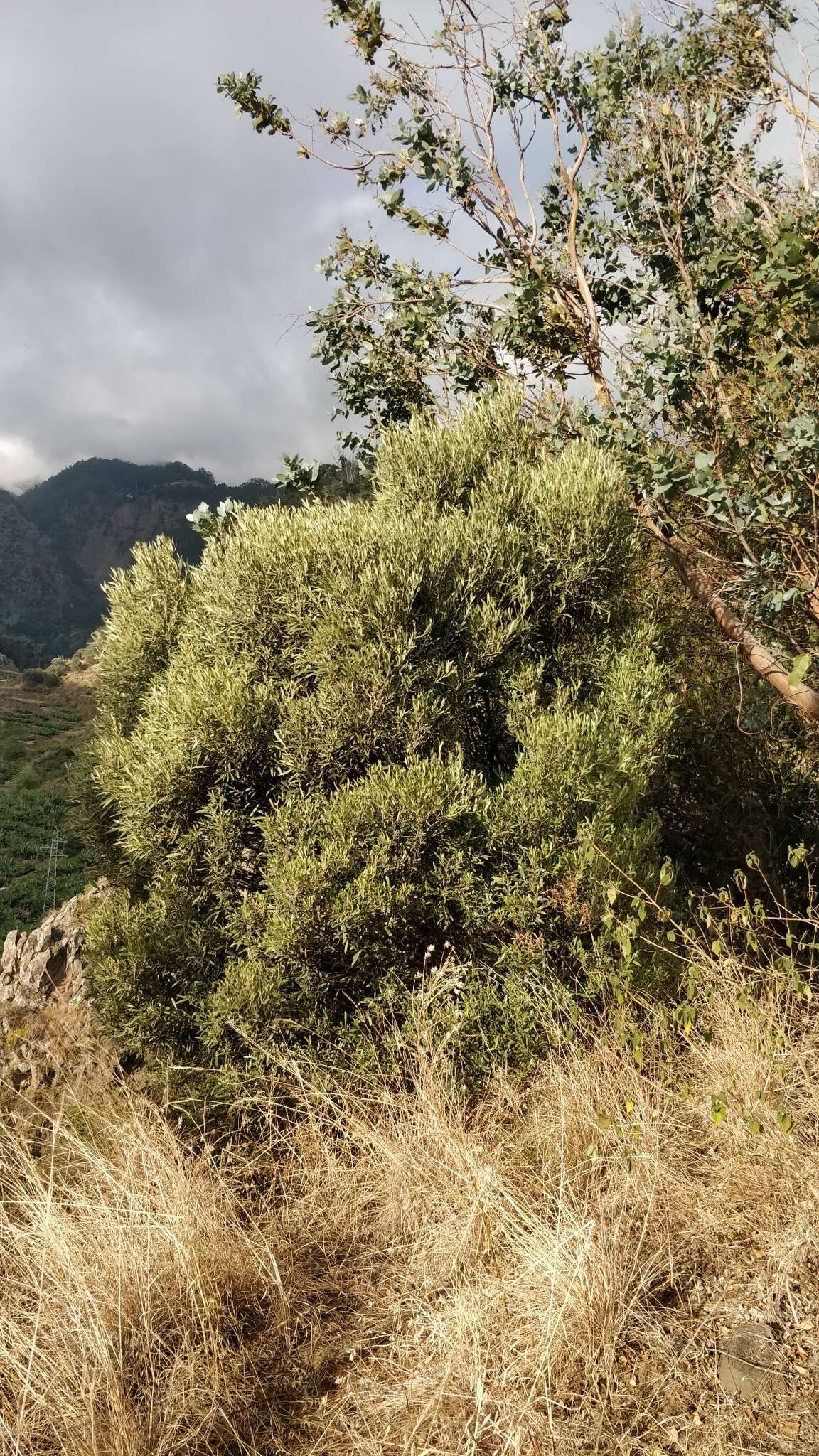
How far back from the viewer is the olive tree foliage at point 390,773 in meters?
4.94

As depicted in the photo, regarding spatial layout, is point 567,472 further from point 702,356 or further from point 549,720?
point 549,720

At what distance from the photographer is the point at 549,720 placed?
5.25m

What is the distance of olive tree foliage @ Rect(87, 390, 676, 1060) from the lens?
195 inches

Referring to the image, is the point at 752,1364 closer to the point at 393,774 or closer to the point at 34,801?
the point at 393,774

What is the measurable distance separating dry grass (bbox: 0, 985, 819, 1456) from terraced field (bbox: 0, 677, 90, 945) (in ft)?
12.9

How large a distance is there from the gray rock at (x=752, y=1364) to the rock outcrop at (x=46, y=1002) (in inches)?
183

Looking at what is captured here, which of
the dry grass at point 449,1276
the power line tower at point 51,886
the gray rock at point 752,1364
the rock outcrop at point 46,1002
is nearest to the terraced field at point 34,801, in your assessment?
the power line tower at point 51,886

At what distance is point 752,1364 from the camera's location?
2.71 meters

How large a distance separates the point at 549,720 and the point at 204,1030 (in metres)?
2.88

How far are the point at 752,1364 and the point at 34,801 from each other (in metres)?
31.7

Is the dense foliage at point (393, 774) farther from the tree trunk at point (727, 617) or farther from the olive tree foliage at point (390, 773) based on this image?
the tree trunk at point (727, 617)

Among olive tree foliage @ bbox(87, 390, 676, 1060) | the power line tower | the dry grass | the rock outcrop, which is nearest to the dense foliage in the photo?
olive tree foliage @ bbox(87, 390, 676, 1060)

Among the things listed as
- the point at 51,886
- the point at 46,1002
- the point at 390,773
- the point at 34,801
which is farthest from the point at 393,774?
the point at 34,801

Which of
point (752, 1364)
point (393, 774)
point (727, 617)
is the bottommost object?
point (752, 1364)
